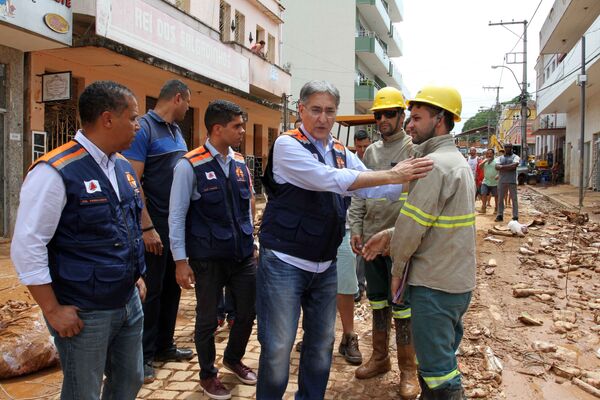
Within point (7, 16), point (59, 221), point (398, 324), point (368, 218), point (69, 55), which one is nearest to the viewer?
point (59, 221)

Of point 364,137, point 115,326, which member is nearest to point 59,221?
point 115,326

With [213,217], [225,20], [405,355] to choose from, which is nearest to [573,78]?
[225,20]

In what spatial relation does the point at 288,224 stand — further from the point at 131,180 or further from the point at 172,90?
the point at 172,90

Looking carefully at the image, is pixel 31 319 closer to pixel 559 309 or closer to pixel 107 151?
pixel 107 151

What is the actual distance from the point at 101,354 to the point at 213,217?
4.62 ft

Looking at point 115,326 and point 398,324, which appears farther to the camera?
point 398,324

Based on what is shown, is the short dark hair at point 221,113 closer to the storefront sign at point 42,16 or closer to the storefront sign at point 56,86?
the storefront sign at point 42,16

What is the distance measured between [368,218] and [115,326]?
7.17 ft

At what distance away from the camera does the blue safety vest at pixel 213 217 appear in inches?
134

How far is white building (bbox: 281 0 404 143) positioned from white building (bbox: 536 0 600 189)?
437 inches

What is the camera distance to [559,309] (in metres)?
5.73

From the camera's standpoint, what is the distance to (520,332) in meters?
4.98

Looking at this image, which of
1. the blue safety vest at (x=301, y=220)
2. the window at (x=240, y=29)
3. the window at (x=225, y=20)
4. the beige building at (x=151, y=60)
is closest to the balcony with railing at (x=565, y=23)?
the beige building at (x=151, y=60)

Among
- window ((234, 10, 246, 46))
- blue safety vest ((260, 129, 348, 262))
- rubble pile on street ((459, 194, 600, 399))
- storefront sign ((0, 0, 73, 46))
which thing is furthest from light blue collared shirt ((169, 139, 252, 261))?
window ((234, 10, 246, 46))
